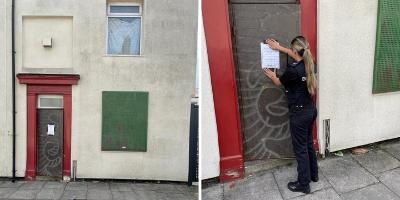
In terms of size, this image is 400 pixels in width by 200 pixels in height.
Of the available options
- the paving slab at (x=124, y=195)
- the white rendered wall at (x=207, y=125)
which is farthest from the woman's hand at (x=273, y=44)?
the paving slab at (x=124, y=195)

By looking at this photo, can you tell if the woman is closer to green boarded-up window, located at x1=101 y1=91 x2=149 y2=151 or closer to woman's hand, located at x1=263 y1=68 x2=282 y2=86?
woman's hand, located at x1=263 y1=68 x2=282 y2=86

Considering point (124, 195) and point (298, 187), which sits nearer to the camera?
point (298, 187)

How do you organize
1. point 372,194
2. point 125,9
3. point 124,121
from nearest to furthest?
point 372,194, point 124,121, point 125,9

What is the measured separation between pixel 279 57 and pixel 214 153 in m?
1.49

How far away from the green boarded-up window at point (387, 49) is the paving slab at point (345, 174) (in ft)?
3.92

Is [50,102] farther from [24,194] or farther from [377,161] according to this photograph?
[377,161]

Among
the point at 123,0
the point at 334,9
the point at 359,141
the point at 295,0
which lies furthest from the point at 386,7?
the point at 123,0

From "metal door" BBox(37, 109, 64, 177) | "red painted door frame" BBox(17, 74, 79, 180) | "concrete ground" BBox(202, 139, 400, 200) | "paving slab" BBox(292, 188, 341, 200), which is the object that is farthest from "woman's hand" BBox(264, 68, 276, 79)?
"metal door" BBox(37, 109, 64, 177)

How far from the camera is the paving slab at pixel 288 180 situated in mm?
4640

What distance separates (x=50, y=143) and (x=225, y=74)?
26.5 feet

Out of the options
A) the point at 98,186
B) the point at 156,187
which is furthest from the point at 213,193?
the point at 98,186

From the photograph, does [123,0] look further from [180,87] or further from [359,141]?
[359,141]

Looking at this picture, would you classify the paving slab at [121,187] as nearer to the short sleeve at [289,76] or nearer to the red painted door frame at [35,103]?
the red painted door frame at [35,103]

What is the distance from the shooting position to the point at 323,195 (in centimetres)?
453
